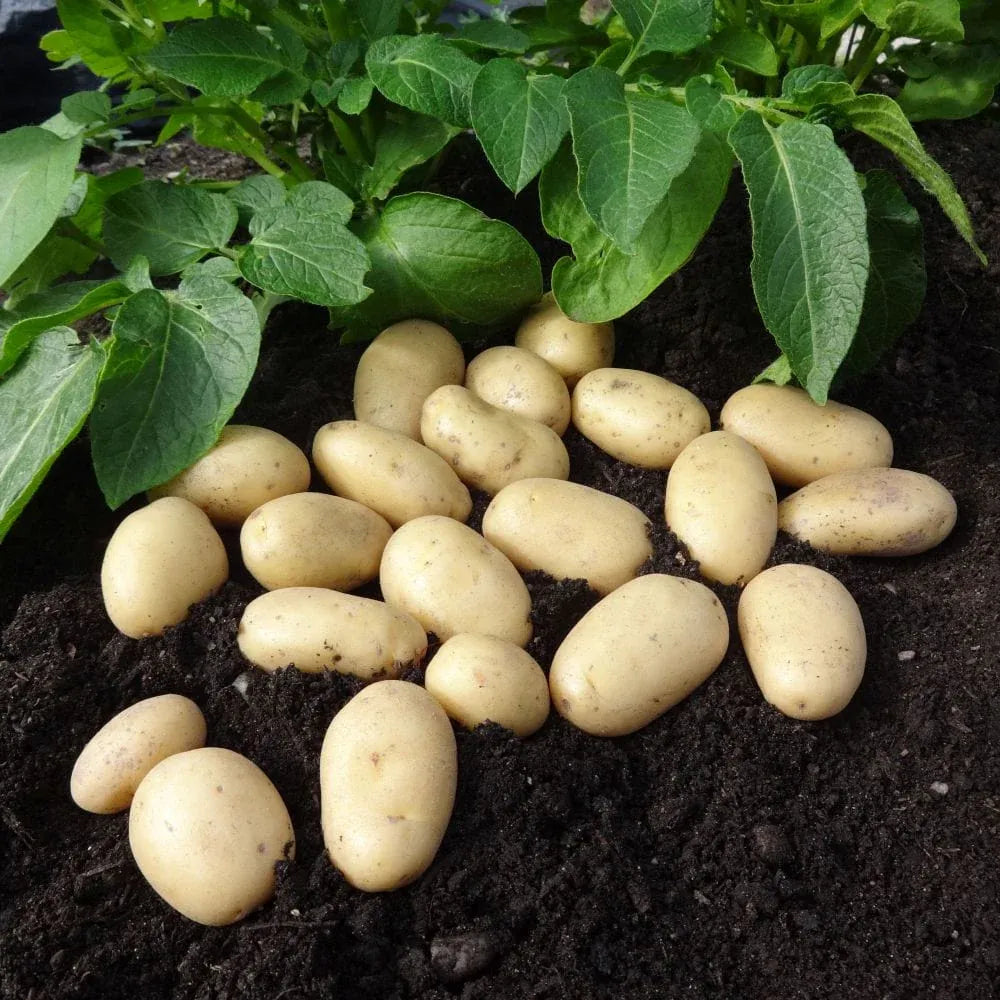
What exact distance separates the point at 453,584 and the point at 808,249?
53 centimetres

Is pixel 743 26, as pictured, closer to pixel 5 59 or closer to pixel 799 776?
pixel 799 776

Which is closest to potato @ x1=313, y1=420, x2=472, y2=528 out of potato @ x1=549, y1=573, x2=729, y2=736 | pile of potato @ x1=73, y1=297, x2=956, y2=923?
pile of potato @ x1=73, y1=297, x2=956, y2=923

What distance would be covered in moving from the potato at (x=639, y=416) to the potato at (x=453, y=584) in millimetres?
264

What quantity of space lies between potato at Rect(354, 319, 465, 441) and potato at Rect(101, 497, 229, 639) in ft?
0.91

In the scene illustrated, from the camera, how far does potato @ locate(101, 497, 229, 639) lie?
3.63ft

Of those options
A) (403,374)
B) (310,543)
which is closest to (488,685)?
(310,543)

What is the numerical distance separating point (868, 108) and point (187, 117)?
976 millimetres

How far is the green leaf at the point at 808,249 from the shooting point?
3.79ft

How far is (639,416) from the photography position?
1299mm

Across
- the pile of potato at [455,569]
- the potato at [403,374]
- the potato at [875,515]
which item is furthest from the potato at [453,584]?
the potato at [875,515]

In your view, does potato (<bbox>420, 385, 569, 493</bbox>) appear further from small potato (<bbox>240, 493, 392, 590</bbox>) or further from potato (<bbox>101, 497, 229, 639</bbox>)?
potato (<bbox>101, 497, 229, 639</bbox>)

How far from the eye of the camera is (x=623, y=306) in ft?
4.28

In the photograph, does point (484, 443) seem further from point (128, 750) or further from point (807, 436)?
point (128, 750)

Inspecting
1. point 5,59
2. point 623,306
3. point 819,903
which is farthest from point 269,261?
point 5,59
